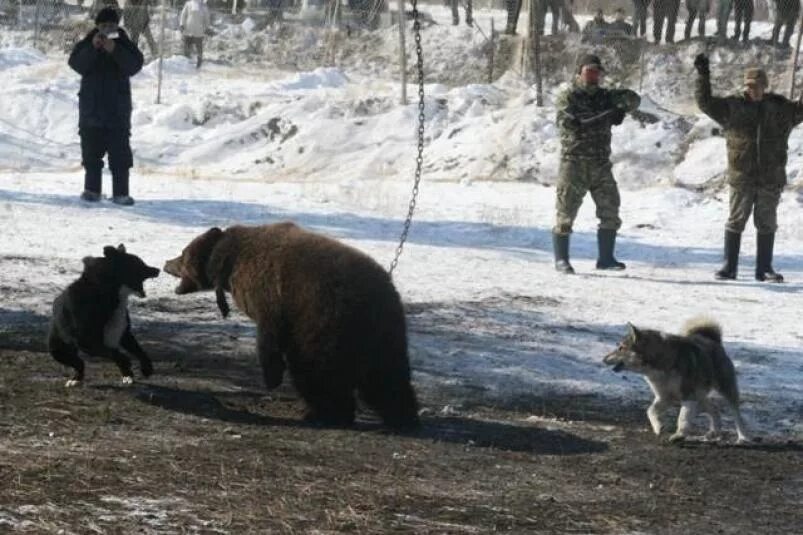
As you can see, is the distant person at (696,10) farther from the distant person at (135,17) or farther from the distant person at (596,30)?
the distant person at (135,17)

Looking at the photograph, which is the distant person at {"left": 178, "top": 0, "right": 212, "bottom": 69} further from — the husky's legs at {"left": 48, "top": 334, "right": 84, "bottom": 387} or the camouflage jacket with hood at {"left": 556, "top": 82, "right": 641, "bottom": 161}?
the husky's legs at {"left": 48, "top": 334, "right": 84, "bottom": 387}

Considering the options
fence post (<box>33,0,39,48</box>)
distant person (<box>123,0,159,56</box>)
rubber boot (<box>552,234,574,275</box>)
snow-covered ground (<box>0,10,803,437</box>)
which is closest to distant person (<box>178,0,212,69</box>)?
snow-covered ground (<box>0,10,803,437</box>)

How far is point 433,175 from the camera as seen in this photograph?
2559cm

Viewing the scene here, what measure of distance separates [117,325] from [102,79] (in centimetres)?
885

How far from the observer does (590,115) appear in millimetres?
15414

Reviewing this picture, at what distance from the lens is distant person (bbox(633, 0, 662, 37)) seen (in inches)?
1275

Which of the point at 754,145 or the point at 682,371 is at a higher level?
the point at 754,145

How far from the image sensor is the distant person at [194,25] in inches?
1473

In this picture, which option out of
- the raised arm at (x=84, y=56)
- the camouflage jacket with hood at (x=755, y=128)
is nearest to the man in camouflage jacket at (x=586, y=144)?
the camouflage jacket with hood at (x=755, y=128)

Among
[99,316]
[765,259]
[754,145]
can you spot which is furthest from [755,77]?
[99,316]

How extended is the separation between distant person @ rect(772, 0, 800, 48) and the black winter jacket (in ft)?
52.5

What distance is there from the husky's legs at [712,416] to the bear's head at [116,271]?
325 centimetres

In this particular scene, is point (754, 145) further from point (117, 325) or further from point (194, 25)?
Answer: point (194, 25)

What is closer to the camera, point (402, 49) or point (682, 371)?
point (682, 371)
